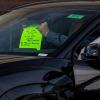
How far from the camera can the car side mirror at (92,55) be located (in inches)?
176

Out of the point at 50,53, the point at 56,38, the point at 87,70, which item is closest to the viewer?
the point at 87,70

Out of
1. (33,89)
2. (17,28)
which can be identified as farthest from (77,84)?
(17,28)

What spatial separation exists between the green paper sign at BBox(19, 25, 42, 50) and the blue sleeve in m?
0.08

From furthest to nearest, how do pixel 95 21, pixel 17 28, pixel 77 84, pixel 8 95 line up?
pixel 17 28 < pixel 95 21 < pixel 77 84 < pixel 8 95

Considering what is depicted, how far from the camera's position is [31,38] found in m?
4.90

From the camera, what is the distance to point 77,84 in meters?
4.36

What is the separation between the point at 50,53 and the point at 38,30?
457 millimetres

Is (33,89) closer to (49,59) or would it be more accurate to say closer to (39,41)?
(49,59)

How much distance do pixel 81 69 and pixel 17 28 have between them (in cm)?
102

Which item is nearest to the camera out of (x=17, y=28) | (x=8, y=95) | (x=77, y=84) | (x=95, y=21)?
(x=8, y=95)

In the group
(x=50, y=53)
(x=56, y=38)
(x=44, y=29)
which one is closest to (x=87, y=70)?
(x=50, y=53)

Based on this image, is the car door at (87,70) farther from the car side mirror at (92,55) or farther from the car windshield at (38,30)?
the car windshield at (38,30)

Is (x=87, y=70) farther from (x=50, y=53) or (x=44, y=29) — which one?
(x=44, y=29)

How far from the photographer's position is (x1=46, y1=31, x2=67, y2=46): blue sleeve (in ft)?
15.4
